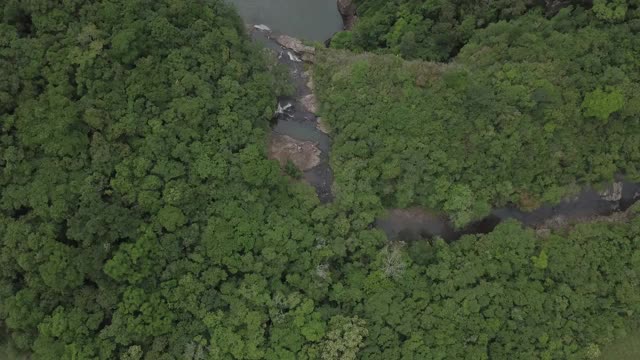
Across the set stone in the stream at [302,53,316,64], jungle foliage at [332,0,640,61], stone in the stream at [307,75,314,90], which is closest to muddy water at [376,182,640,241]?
stone in the stream at [307,75,314,90]

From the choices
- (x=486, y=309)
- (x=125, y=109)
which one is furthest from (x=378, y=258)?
(x=125, y=109)

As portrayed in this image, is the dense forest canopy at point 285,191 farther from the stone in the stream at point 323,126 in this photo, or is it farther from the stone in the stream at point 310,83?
the stone in the stream at point 310,83

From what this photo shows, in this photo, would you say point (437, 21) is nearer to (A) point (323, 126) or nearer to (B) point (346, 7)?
(B) point (346, 7)

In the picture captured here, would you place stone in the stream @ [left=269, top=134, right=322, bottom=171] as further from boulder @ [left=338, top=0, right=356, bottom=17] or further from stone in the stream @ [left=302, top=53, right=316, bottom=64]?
boulder @ [left=338, top=0, right=356, bottom=17]

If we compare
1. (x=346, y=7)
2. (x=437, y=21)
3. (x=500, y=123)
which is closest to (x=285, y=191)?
(x=500, y=123)

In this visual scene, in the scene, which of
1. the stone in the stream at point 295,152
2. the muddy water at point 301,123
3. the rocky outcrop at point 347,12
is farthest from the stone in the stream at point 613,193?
the rocky outcrop at point 347,12

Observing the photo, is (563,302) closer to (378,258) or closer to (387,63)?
(378,258)
